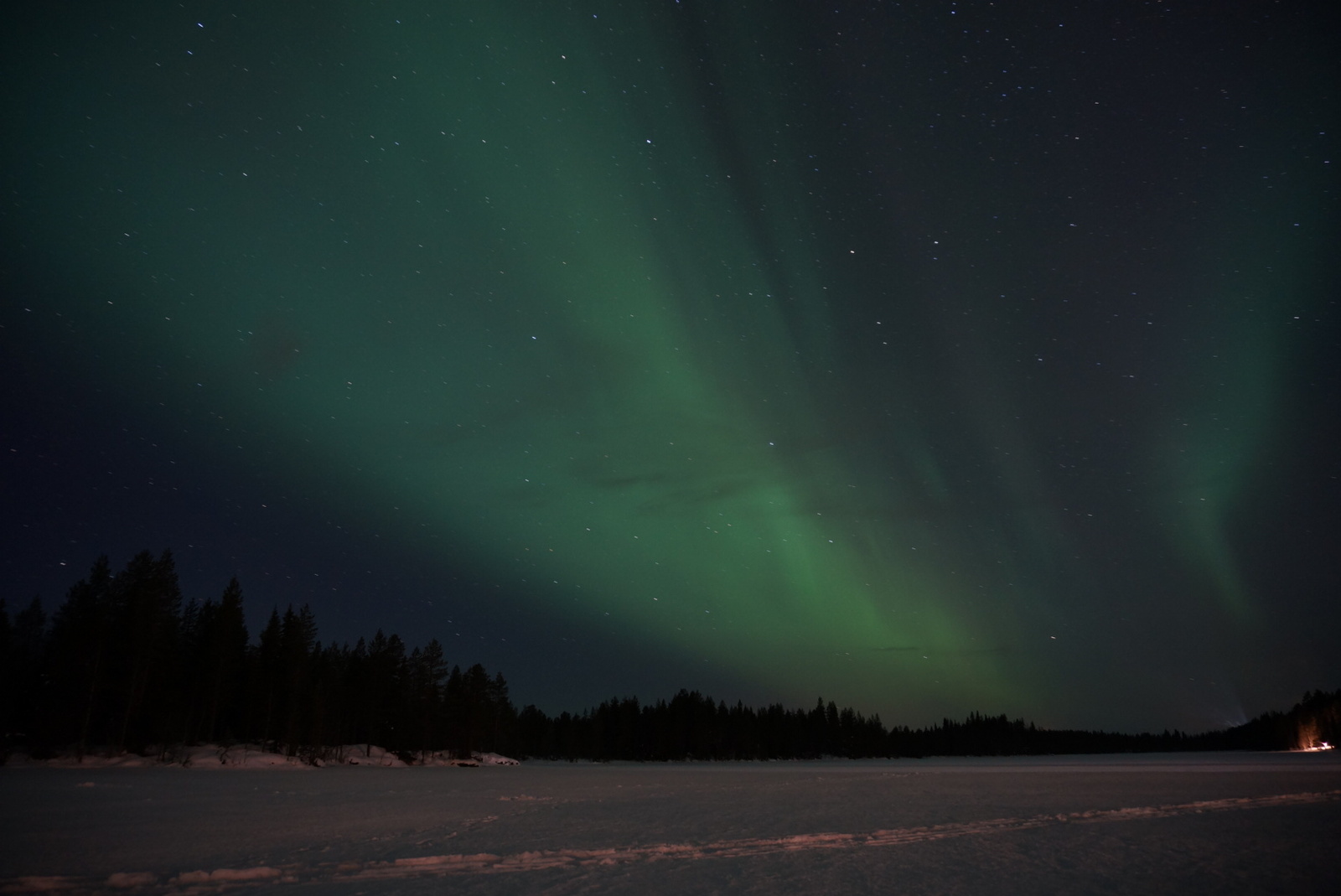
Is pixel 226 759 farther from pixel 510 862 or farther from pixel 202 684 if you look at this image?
pixel 510 862

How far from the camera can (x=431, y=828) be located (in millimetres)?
17594

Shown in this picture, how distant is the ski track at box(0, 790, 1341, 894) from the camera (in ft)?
34.0

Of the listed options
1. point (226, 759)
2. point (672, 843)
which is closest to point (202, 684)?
point (226, 759)

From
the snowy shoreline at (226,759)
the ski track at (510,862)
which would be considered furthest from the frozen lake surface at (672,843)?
the snowy shoreline at (226,759)

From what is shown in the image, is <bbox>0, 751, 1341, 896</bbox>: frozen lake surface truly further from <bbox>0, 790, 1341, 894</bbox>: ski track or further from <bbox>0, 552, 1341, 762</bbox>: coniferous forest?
<bbox>0, 552, 1341, 762</bbox>: coniferous forest

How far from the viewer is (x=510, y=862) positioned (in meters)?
12.7

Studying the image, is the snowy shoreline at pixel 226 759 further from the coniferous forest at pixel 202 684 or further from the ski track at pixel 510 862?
the ski track at pixel 510 862

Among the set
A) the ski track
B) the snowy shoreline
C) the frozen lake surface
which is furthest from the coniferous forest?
the ski track

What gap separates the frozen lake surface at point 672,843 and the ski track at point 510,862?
0.07 meters

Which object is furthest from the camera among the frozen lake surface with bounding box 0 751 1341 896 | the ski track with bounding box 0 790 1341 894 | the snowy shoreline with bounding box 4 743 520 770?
the snowy shoreline with bounding box 4 743 520 770

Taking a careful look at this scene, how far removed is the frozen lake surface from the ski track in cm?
7

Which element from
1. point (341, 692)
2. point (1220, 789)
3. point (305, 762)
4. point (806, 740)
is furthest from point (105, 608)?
point (806, 740)

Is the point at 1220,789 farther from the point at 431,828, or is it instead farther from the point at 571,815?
the point at 431,828

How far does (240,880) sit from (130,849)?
4.71m
